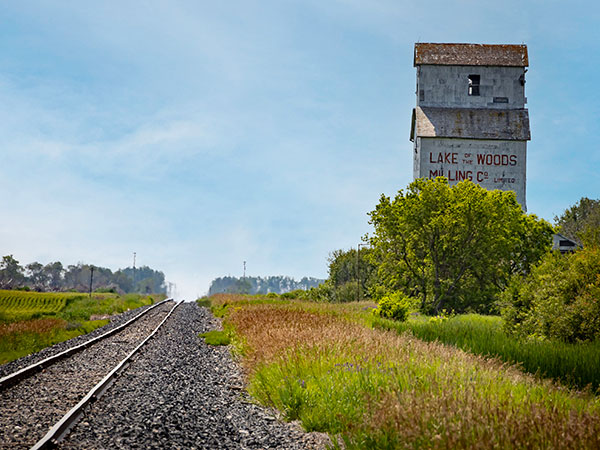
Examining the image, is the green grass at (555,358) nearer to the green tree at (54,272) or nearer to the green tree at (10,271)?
the green tree at (10,271)

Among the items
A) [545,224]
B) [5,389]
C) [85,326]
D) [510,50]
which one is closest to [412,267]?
[545,224]

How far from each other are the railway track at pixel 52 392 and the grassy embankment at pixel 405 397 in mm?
3238

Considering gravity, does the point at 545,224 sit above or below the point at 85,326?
above

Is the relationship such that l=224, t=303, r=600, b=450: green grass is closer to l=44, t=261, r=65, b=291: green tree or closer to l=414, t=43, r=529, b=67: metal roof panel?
l=414, t=43, r=529, b=67: metal roof panel

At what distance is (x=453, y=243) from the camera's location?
36.0 m

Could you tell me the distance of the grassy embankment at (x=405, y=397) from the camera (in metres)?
5.12

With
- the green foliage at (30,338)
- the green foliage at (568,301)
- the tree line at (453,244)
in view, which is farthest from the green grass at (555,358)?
the tree line at (453,244)

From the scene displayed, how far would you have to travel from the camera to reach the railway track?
7.68m

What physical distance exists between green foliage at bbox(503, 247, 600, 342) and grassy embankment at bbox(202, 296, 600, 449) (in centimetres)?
702

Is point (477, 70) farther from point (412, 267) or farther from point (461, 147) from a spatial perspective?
point (412, 267)

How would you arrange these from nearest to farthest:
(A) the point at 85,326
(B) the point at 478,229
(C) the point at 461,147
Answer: (A) the point at 85,326 → (B) the point at 478,229 → (C) the point at 461,147

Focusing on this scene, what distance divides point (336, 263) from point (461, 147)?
75.2ft

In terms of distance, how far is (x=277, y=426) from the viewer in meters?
8.27

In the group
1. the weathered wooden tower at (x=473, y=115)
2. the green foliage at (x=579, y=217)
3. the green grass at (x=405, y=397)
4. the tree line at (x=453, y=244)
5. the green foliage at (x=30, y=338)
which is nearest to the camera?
the green grass at (x=405, y=397)
